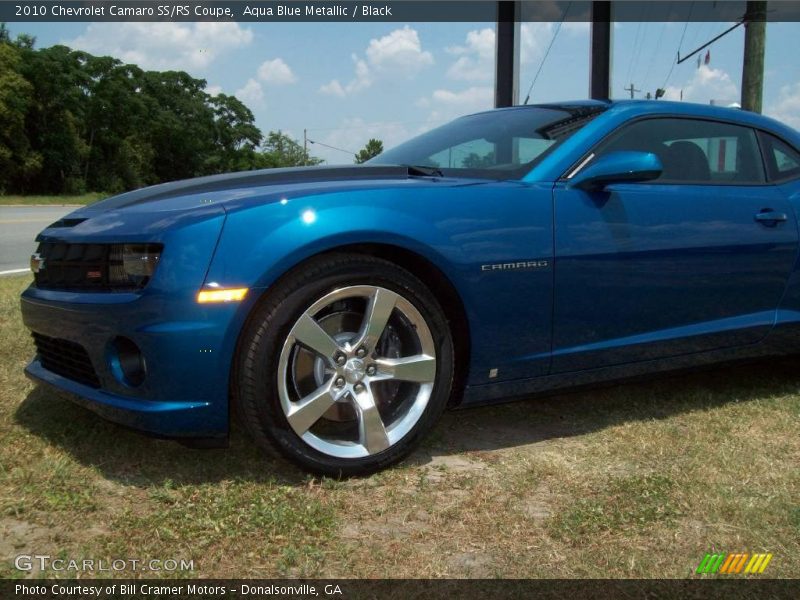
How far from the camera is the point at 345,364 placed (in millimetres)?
2672

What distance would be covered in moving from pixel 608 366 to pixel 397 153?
1.49m

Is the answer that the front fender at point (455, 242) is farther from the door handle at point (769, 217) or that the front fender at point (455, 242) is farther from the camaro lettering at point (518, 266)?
the door handle at point (769, 217)

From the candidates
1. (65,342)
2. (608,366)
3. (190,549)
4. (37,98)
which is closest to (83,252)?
(65,342)

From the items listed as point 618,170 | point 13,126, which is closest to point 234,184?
point 618,170

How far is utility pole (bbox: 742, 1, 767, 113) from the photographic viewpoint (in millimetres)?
9609

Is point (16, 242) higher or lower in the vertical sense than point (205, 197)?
lower

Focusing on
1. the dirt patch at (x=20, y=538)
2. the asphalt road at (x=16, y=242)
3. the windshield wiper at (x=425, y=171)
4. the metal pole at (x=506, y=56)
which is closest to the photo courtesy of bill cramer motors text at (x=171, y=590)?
the dirt patch at (x=20, y=538)

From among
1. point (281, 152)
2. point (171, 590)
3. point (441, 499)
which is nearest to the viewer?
point (171, 590)

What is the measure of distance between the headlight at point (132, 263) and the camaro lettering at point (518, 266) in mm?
1168

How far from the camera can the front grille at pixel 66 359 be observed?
266 centimetres

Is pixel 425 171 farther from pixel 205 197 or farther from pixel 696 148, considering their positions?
pixel 696 148

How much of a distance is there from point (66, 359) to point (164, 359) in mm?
585

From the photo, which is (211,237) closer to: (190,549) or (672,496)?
(190,549)

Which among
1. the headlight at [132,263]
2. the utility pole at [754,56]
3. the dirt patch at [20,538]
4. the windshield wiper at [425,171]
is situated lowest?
the dirt patch at [20,538]
